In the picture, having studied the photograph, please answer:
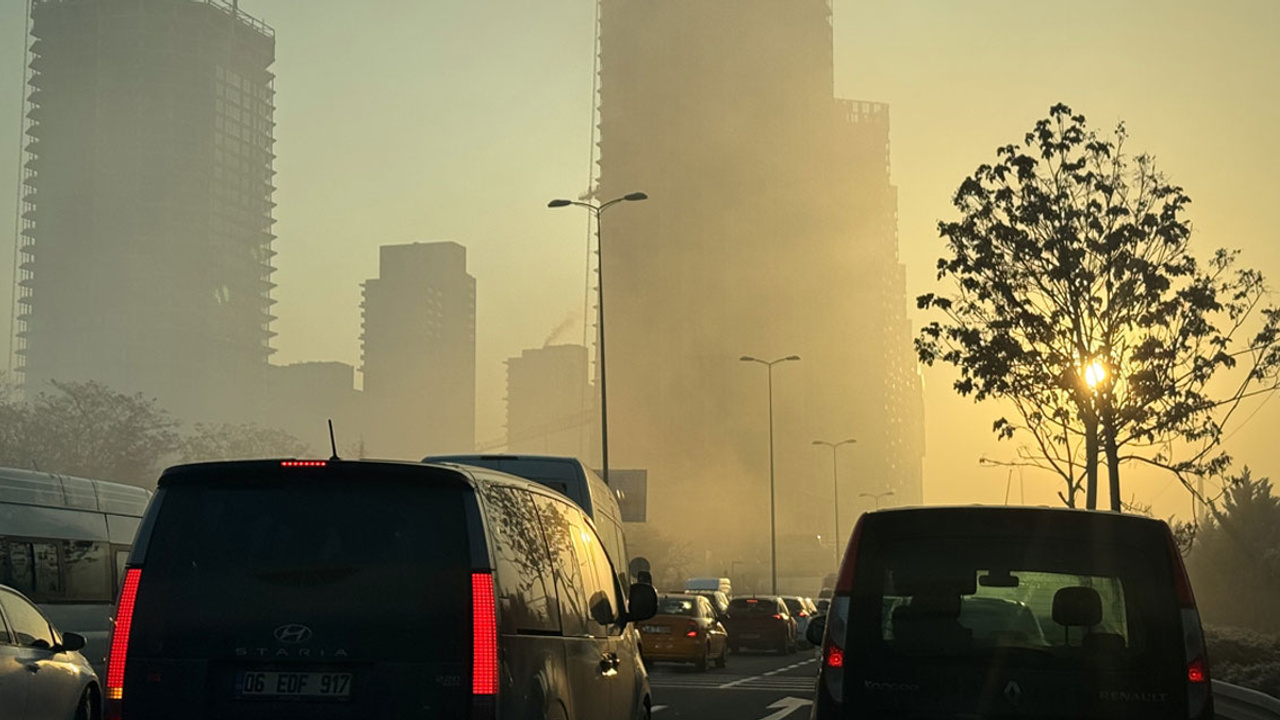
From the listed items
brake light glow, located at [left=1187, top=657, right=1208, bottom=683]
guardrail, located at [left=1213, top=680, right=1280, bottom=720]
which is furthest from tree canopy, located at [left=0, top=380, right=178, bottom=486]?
brake light glow, located at [left=1187, top=657, right=1208, bottom=683]

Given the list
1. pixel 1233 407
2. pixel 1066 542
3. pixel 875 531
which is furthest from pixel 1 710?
pixel 1233 407

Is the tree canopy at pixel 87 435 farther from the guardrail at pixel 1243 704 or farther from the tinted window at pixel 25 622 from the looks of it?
the guardrail at pixel 1243 704

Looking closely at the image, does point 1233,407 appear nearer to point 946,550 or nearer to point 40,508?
point 40,508

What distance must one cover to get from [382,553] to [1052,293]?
26.3 metres

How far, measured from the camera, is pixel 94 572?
799 inches

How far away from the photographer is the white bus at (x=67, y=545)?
1830 centimetres

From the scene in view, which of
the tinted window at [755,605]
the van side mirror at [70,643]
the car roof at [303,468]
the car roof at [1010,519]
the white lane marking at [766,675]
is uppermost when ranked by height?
the car roof at [303,468]

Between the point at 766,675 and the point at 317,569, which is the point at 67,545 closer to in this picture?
the point at 766,675

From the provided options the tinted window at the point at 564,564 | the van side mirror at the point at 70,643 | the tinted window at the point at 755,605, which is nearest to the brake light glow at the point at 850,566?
the tinted window at the point at 564,564

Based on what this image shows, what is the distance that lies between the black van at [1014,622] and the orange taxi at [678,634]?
A: 23309 mm

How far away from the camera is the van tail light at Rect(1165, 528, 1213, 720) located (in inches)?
273

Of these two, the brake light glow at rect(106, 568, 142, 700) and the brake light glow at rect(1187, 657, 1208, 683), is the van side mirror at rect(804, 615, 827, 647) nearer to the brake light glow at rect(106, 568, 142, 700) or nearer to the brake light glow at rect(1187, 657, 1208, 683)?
the brake light glow at rect(1187, 657, 1208, 683)

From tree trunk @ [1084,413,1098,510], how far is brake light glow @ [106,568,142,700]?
26321 millimetres

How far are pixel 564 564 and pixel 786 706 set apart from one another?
1291 centimetres
